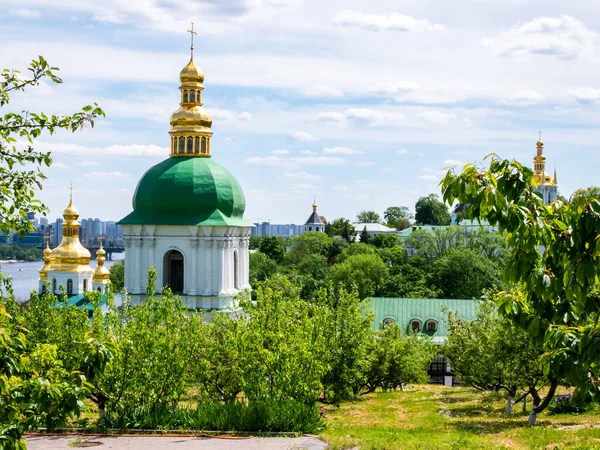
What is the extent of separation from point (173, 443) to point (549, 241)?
1111 cm

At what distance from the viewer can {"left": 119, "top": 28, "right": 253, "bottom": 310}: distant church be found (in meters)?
27.9

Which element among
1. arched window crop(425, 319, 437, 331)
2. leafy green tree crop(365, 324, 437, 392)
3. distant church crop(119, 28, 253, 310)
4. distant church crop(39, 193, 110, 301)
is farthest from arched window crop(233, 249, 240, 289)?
distant church crop(39, 193, 110, 301)

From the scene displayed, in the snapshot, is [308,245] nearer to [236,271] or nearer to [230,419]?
[236,271]

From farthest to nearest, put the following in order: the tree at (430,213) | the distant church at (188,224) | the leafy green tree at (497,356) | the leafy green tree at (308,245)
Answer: the tree at (430,213) → the leafy green tree at (308,245) → the distant church at (188,224) → the leafy green tree at (497,356)

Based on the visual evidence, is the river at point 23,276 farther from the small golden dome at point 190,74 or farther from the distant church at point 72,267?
the small golden dome at point 190,74

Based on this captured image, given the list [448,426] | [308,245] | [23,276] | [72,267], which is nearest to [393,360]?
[448,426]

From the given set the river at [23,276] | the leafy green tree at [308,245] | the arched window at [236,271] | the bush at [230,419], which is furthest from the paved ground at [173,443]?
the leafy green tree at [308,245]

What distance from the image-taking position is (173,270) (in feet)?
97.0

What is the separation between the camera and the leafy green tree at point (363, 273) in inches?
2195

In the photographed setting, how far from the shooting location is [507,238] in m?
5.71

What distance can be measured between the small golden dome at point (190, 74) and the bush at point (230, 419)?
1631cm

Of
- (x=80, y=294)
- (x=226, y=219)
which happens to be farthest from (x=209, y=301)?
(x=80, y=294)

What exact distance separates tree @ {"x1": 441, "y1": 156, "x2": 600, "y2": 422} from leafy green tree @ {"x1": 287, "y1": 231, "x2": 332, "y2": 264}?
220 feet

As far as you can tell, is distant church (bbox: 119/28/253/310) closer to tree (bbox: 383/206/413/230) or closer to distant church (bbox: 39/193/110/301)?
distant church (bbox: 39/193/110/301)
